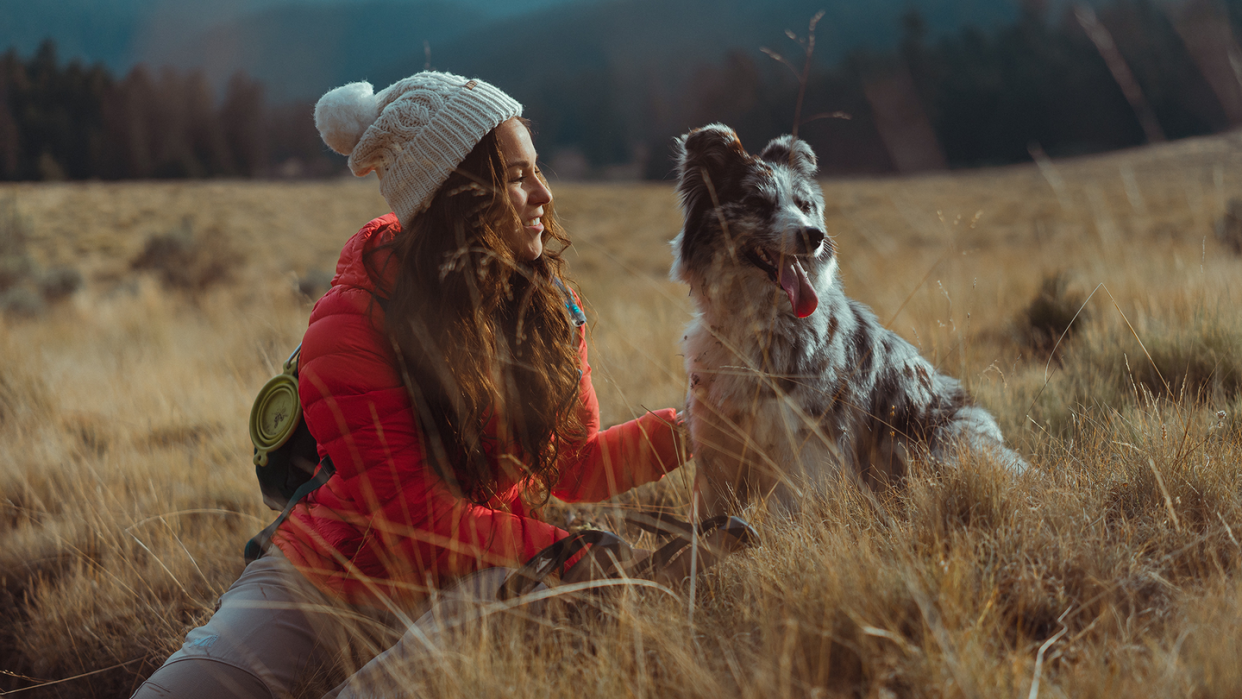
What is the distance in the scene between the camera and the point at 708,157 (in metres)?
3.02

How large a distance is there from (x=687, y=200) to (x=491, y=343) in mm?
1229

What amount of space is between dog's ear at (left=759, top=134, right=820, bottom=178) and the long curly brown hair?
1146mm

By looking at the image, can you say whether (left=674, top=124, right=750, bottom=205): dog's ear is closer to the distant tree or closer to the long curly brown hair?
the long curly brown hair

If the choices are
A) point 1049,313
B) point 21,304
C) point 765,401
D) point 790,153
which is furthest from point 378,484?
point 21,304

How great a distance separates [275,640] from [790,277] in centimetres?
227

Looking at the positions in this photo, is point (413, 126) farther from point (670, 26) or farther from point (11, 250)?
point (670, 26)

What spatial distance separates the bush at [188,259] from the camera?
13.2 metres

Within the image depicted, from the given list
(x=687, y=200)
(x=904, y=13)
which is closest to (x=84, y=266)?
(x=687, y=200)

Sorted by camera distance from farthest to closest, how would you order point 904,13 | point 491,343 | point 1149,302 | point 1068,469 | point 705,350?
point 904,13 < point 1149,302 < point 705,350 < point 491,343 < point 1068,469

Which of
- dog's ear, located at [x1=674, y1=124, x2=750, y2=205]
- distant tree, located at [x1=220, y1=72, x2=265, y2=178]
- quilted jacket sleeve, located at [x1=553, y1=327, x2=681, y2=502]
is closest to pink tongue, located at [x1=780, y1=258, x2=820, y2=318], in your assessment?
dog's ear, located at [x1=674, y1=124, x2=750, y2=205]

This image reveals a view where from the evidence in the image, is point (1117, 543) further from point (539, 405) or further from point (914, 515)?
point (539, 405)

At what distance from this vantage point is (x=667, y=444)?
9.78ft

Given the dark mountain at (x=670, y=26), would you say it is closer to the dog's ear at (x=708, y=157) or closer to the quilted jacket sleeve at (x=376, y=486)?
the dog's ear at (x=708, y=157)

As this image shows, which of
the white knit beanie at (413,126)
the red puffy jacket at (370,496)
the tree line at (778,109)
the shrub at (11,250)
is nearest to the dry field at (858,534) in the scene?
the red puffy jacket at (370,496)
